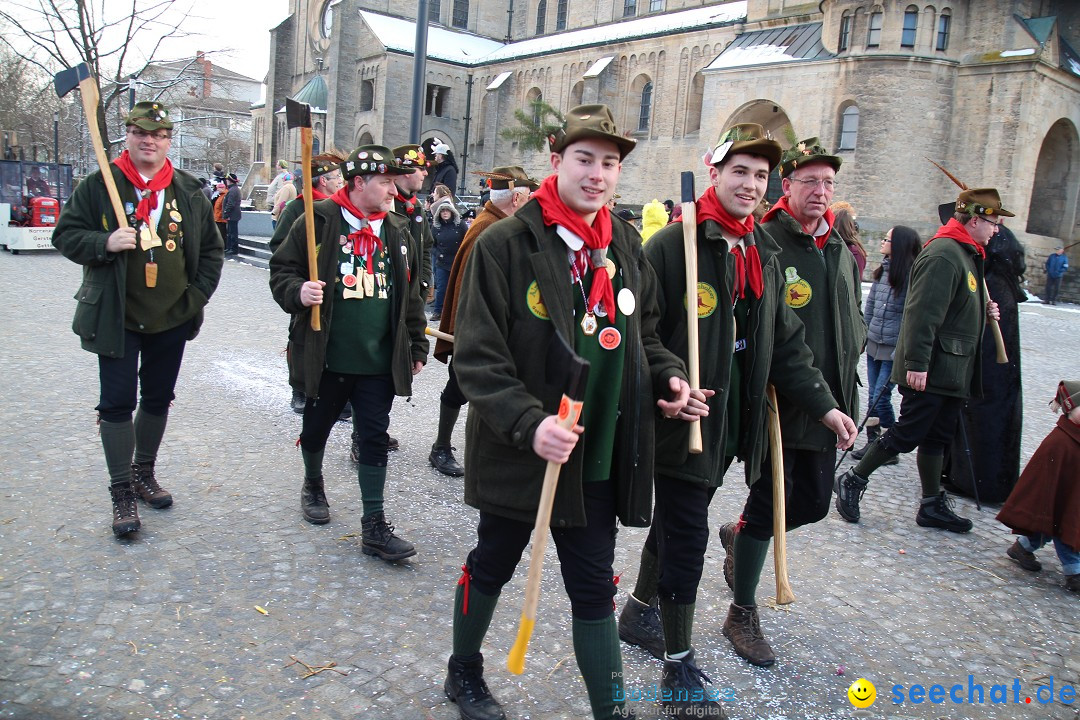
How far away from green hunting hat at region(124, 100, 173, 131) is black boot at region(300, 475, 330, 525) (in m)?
2.13

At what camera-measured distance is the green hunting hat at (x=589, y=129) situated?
104 inches

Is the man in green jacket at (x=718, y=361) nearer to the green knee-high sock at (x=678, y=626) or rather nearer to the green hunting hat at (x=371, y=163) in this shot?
the green knee-high sock at (x=678, y=626)

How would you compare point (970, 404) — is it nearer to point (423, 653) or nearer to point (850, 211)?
point (850, 211)

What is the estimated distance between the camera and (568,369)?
2.38 meters

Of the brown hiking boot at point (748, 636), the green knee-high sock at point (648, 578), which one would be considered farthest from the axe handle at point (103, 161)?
the brown hiking boot at point (748, 636)

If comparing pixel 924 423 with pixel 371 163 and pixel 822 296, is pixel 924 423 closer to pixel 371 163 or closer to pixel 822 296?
pixel 822 296

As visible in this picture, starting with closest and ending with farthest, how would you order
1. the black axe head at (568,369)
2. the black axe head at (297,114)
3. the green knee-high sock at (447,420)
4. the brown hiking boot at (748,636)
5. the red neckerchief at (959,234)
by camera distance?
the black axe head at (568,369) → the brown hiking boot at (748,636) → the black axe head at (297,114) → the red neckerchief at (959,234) → the green knee-high sock at (447,420)

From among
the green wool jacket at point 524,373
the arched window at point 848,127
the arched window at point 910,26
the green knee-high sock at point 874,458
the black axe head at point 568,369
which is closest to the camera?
the black axe head at point 568,369

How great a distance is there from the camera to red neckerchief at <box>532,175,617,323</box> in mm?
2711

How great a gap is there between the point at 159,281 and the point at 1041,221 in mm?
36760

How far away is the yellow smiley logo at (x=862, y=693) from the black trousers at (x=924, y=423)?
2.41m

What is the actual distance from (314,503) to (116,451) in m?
1.10

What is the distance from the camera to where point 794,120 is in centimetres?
3145

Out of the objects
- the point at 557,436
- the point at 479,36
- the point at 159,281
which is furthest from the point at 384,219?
the point at 479,36
